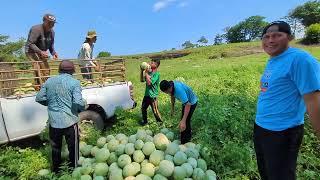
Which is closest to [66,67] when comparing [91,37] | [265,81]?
[91,37]

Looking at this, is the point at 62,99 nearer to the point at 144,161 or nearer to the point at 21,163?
the point at 21,163

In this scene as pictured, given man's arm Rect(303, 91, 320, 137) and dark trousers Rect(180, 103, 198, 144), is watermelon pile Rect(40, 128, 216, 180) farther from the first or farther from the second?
man's arm Rect(303, 91, 320, 137)

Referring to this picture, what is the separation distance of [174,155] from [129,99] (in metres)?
3.58

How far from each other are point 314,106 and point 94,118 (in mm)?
5934

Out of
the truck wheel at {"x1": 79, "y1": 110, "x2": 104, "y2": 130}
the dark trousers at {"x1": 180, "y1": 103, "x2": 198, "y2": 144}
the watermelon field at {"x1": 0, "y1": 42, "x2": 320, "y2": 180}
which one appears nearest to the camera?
the watermelon field at {"x1": 0, "y1": 42, "x2": 320, "y2": 180}

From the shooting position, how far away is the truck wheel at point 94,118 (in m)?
8.92

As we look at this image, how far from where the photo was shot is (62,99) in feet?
22.6

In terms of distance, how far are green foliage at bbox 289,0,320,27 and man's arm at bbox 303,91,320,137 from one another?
240 ft

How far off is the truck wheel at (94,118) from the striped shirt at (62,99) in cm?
192

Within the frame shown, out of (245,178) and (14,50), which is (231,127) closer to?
(245,178)

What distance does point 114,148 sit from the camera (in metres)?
7.10

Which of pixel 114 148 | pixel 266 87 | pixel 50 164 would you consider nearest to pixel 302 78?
pixel 266 87

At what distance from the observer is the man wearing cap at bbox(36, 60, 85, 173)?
22.5 ft

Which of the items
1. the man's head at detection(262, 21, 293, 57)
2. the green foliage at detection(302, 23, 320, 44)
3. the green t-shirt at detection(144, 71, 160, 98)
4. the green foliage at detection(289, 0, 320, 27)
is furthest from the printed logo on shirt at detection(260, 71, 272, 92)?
the green foliage at detection(289, 0, 320, 27)
